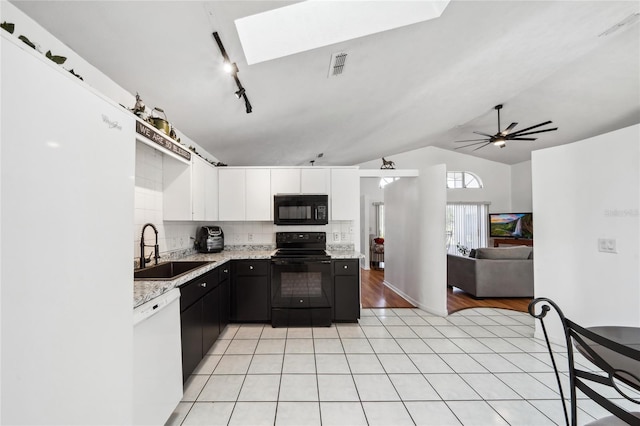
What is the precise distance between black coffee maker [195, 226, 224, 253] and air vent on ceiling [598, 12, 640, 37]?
190 inches

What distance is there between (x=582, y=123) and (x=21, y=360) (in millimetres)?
7676

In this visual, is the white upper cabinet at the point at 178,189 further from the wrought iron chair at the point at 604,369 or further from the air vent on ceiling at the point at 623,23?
the air vent on ceiling at the point at 623,23

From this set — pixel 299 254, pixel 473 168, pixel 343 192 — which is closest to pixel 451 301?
pixel 343 192

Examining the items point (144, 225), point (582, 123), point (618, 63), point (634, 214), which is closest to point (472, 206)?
point (582, 123)

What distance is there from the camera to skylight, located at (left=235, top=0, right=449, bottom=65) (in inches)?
66.3

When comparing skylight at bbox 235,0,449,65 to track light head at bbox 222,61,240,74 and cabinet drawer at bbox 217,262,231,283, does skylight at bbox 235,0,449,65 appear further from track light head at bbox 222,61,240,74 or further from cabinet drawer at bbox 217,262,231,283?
cabinet drawer at bbox 217,262,231,283

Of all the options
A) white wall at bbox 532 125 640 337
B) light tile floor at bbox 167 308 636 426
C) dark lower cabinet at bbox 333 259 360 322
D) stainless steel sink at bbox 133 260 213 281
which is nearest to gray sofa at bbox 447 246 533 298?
light tile floor at bbox 167 308 636 426

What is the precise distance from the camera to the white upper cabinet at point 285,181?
3359 mm

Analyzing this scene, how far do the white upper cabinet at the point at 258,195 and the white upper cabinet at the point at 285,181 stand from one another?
0.23 feet

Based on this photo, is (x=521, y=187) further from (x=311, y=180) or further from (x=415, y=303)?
(x=311, y=180)

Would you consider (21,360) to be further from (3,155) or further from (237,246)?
(237,246)

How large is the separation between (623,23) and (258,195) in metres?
4.26

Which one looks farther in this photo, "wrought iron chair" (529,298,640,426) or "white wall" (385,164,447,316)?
"white wall" (385,164,447,316)

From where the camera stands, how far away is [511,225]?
23.7 ft
